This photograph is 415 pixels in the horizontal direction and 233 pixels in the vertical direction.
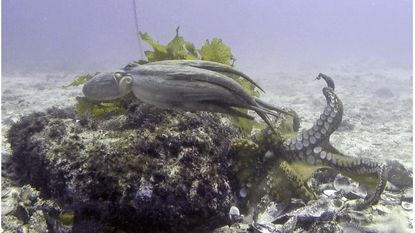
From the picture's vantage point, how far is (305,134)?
11.7ft

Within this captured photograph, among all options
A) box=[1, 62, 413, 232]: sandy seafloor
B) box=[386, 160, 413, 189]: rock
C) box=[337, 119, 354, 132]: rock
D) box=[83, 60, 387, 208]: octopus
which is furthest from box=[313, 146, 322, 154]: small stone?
box=[337, 119, 354, 132]: rock

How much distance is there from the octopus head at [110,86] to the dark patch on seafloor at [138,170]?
1.07ft

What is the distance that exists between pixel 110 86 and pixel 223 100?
113cm

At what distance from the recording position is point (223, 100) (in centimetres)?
321

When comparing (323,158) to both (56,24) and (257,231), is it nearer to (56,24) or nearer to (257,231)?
(257,231)

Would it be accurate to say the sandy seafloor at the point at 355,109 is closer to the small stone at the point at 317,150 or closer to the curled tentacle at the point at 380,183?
the curled tentacle at the point at 380,183

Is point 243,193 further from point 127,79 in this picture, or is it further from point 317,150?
point 127,79

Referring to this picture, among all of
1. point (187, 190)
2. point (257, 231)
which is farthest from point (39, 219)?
point (257, 231)

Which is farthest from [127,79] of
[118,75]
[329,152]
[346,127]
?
[346,127]

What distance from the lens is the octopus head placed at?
3.32 meters

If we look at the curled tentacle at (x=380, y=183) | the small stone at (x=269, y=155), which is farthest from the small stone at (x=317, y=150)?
the curled tentacle at (x=380, y=183)

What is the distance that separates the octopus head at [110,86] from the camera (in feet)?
10.9

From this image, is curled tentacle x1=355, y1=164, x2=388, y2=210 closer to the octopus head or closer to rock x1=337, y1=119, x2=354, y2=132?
the octopus head

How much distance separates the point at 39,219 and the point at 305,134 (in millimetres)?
2743
